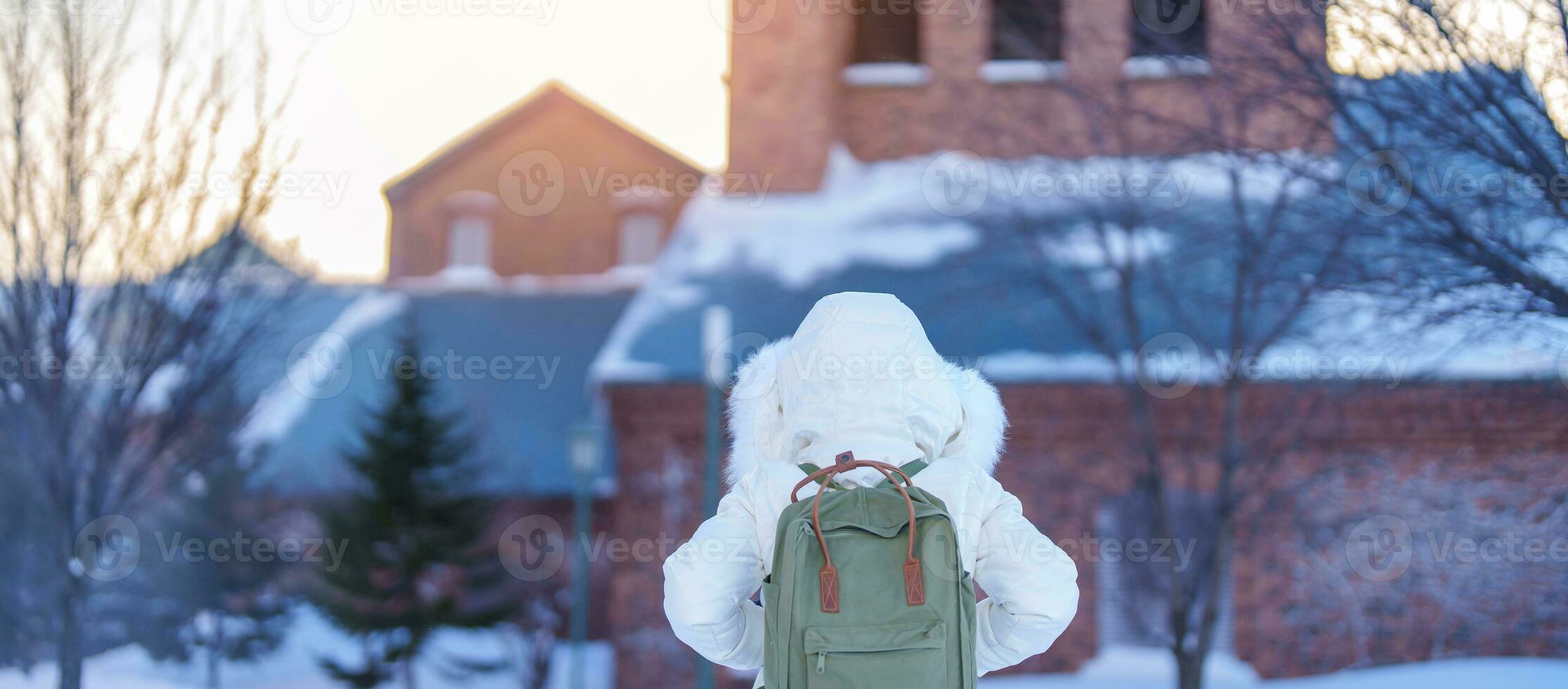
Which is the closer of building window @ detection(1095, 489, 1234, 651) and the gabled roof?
building window @ detection(1095, 489, 1234, 651)

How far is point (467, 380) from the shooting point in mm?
20703

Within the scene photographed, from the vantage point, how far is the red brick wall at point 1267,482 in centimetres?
1365

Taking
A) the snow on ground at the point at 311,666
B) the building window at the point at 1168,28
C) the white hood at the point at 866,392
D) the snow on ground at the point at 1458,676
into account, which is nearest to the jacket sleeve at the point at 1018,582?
the white hood at the point at 866,392

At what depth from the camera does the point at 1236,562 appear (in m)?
14.6

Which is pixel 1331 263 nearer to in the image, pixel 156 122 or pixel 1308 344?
pixel 1308 344

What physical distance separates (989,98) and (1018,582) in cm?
1382

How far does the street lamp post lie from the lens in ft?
46.5

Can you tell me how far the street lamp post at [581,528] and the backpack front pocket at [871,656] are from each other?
38.6ft

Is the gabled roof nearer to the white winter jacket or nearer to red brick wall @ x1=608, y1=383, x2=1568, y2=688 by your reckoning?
red brick wall @ x1=608, y1=383, x2=1568, y2=688

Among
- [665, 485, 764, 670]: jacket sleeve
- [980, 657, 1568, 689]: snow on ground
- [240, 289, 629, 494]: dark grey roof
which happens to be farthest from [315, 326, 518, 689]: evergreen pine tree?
[665, 485, 764, 670]: jacket sleeve

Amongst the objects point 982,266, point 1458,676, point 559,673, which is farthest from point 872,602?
point 559,673

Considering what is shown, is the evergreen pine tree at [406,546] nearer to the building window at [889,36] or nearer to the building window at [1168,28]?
the building window at [889,36]

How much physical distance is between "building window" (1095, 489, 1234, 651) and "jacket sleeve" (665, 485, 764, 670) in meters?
7.46

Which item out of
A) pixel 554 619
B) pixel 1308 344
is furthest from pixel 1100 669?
pixel 554 619
